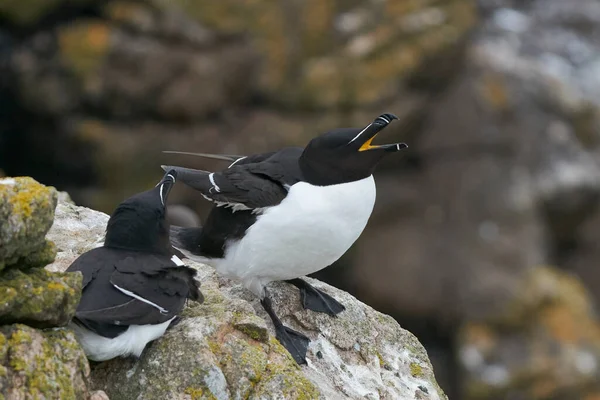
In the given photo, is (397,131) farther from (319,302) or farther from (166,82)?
(319,302)

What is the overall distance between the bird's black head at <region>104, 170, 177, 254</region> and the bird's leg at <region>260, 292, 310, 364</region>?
2.84 feet

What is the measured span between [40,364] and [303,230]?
1.83 metres

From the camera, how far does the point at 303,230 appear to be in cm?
480

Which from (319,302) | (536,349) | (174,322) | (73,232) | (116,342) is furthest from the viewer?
(536,349)

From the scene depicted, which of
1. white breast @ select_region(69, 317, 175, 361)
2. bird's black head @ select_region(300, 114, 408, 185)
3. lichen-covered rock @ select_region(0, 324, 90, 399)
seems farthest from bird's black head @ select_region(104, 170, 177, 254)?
bird's black head @ select_region(300, 114, 408, 185)

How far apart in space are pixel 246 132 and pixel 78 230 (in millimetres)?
7493

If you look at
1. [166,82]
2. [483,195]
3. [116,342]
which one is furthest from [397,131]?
[116,342]

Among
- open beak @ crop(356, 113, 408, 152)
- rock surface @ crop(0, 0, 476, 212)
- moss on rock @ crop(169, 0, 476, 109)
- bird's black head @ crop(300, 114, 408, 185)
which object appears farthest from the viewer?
moss on rock @ crop(169, 0, 476, 109)

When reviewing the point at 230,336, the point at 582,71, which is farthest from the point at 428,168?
the point at 230,336

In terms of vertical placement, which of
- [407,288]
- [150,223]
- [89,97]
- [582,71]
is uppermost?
[582,71]

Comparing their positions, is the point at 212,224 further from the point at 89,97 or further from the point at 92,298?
the point at 89,97

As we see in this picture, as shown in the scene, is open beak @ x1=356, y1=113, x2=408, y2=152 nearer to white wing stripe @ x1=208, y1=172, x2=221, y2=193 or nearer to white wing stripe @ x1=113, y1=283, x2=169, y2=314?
white wing stripe @ x1=208, y1=172, x2=221, y2=193

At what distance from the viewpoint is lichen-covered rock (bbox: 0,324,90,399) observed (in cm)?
319

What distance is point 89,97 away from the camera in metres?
12.1
